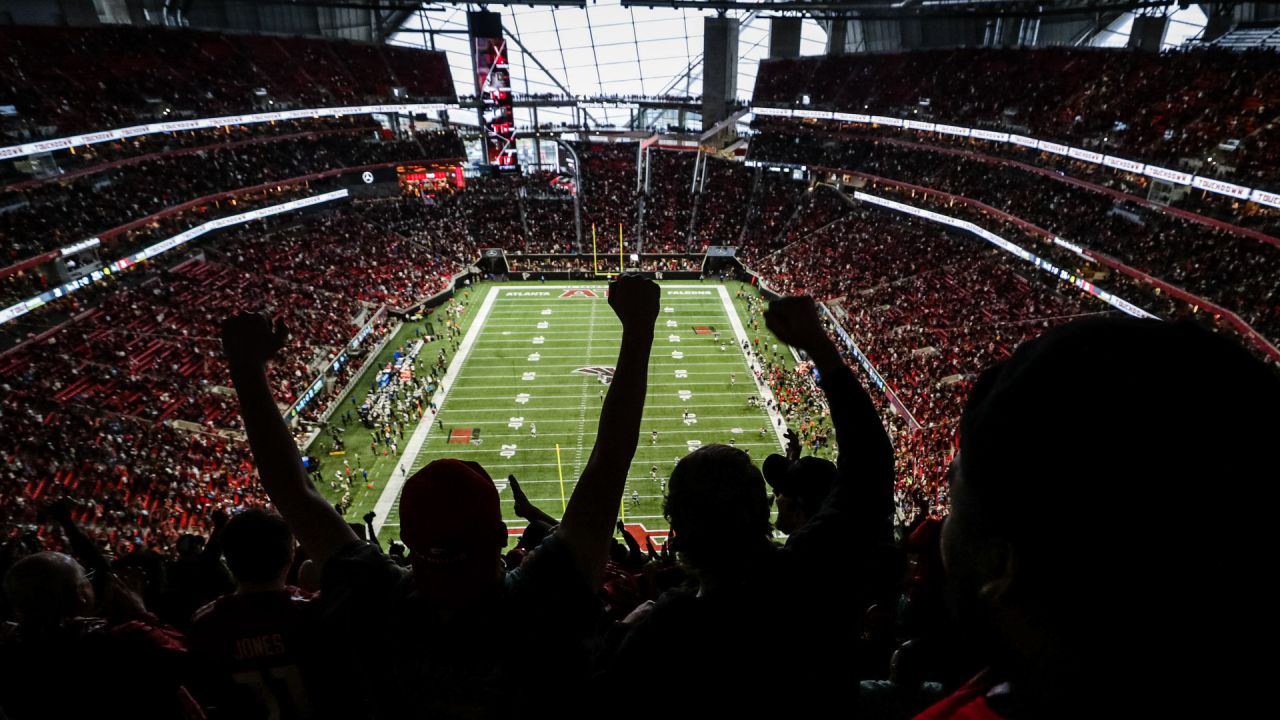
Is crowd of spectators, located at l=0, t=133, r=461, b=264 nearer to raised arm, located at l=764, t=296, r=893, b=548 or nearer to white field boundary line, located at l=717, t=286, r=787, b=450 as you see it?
white field boundary line, located at l=717, t=286, r=787, b=450

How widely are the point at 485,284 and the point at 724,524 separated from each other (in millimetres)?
43558

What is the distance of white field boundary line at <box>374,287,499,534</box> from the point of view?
21.5 metres

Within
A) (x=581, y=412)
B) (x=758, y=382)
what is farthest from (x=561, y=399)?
(x=758, y=382)

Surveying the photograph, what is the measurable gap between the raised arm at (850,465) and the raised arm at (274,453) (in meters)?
1.65

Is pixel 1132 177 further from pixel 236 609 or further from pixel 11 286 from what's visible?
pixel 11 286

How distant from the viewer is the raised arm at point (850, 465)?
2096mm

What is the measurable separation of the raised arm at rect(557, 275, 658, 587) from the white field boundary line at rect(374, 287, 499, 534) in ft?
44.3

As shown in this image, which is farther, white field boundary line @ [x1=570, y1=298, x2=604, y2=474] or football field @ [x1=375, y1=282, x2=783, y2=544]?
white field boundary line @ [x1=570, y1=298, x2=604, y2=474]

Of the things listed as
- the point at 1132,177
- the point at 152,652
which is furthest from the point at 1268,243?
the point at 152,652

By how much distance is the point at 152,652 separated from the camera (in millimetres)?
2812

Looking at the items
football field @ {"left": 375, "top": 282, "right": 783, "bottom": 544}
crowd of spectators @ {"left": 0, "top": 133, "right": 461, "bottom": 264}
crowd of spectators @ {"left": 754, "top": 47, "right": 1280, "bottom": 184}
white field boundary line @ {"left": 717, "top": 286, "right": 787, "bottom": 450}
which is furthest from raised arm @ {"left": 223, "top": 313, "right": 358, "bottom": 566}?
crowd of spectators @ {"left": 0, "top": 133, "right": 461, "bottom": 264}

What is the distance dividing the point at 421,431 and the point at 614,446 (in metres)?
25.4

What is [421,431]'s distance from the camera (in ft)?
85.0

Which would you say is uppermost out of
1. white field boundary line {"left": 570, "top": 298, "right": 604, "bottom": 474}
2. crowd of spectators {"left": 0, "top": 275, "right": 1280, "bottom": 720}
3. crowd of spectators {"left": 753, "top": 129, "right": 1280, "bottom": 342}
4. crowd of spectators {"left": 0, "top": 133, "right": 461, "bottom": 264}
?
crowd of spectators {"left": 0, "top": 275, "right": 1280, "bottom": 720}
